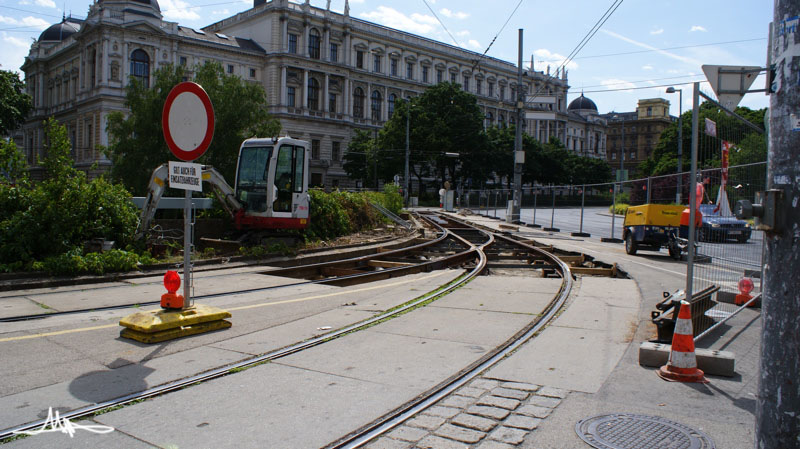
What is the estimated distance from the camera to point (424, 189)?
7638 centimetres

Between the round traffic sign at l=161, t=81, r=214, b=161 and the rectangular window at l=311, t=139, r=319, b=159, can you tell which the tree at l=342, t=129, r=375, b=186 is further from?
the round traffic sign at l=161, t=81, r=214, b=161

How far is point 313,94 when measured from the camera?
84562 millimetres

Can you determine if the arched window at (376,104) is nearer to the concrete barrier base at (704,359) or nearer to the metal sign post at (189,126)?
the metal sign post at (189,126)

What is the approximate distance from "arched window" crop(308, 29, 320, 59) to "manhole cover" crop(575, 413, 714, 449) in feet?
276

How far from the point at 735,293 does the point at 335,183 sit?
255ft

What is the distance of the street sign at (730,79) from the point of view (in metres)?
A: 4.57

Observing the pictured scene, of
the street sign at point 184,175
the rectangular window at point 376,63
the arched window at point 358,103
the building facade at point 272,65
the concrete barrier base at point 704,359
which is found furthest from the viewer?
the rectangular window at point 376,63

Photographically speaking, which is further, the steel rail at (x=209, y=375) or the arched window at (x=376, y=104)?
the arched window at (x=376, y=104)

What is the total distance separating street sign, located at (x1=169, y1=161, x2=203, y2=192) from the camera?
6.02 metres

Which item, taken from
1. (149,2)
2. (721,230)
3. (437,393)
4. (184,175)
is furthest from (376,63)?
(437,393)

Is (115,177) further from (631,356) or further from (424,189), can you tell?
(424,189)

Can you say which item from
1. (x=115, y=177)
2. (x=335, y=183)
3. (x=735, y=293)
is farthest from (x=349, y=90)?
(x=735, y=293)

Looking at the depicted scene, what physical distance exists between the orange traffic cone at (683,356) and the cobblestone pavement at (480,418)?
1.14 metres

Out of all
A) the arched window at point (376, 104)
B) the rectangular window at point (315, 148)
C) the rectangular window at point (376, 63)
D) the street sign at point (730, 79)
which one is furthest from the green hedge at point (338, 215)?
the rectangular window at point (376, 63)
